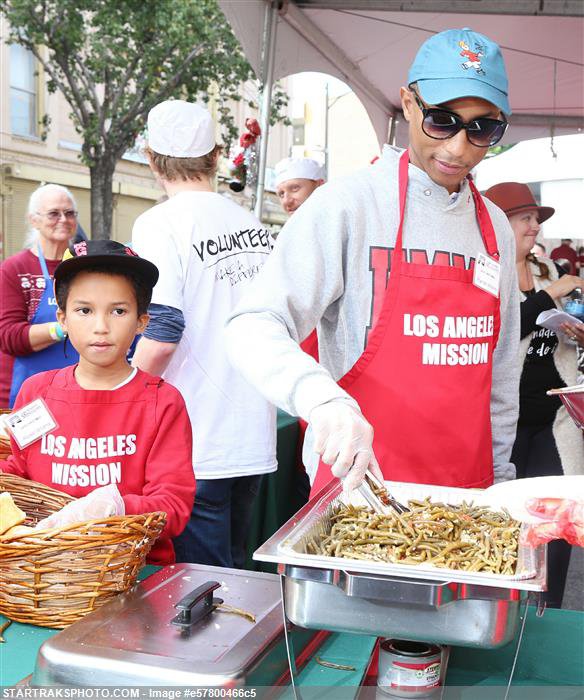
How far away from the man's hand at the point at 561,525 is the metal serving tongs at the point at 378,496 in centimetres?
19

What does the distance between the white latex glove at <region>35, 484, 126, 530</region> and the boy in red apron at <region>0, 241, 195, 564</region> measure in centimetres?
21

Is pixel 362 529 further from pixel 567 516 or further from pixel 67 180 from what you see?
pixel 67 180

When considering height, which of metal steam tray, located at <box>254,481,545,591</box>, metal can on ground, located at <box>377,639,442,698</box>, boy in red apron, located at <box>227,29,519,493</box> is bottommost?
metal can on ground, located at <box>377,639,442,698</box>

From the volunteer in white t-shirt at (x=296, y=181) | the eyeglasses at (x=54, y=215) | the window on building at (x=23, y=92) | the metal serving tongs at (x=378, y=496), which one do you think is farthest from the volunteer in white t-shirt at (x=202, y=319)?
the window on building at (x=23, y=92)

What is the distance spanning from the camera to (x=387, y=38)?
5426 millimetres

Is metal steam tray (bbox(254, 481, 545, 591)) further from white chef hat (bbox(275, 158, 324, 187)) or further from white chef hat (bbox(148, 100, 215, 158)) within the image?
white chef hat (bbox(275, 158, 324, 187))

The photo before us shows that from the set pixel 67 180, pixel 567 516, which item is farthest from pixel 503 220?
pixel 67 180

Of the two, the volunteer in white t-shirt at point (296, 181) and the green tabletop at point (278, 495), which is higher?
the volunteer in white t-shirt at point (296, 181)

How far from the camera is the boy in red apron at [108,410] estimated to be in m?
1.60

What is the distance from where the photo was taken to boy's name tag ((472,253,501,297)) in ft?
5.29

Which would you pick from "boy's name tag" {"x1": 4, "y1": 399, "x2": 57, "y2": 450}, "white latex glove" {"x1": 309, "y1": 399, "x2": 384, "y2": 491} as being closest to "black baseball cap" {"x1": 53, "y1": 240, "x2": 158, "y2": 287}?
"boy's name tag" {"x1": 4, "y1": 399, "x2": 57, "y2": 450}

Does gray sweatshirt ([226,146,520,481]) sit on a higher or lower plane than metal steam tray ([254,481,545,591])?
higher

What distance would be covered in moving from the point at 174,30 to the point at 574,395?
11723mm

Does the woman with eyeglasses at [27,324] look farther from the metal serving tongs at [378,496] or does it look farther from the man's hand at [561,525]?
the man's hand at [561,525]
